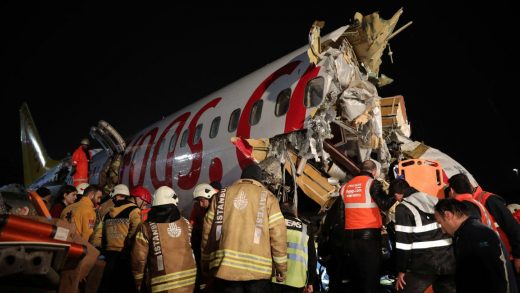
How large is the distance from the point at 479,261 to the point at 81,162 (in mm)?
15149

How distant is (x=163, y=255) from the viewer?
172 inches

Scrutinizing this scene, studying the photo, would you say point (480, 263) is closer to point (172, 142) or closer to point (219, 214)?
point (219, 214)

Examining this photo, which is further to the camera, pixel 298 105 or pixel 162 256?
pixel 298 105

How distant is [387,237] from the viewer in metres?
7.25

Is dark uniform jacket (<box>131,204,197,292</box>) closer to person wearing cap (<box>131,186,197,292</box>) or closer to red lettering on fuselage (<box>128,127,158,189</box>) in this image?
person wearing cap (<box>131,186,197,292</box>)

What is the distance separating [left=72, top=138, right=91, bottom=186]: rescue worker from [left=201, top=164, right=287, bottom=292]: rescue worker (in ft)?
40.9

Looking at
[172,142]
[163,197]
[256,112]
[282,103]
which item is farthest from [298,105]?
[172,142]

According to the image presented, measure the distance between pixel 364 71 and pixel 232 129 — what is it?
3.35 meters

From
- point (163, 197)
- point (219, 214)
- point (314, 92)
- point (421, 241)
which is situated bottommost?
point (421, 241)

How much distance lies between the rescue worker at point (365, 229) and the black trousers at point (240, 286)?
1.88 metres

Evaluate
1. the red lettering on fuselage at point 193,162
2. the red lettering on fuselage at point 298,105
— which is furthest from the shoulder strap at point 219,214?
the red lettering on fuselage at point 193,162

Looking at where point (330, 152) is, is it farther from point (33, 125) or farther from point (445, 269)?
point (33, 125)

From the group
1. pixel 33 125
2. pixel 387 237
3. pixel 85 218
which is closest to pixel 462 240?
pixel 387 237

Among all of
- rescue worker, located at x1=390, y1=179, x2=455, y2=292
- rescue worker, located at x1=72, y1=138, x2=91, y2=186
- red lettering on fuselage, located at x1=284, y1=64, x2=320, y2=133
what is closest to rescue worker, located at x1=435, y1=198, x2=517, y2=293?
rescue worker, located at x1=390, y1=179, x2=455, y2=292
